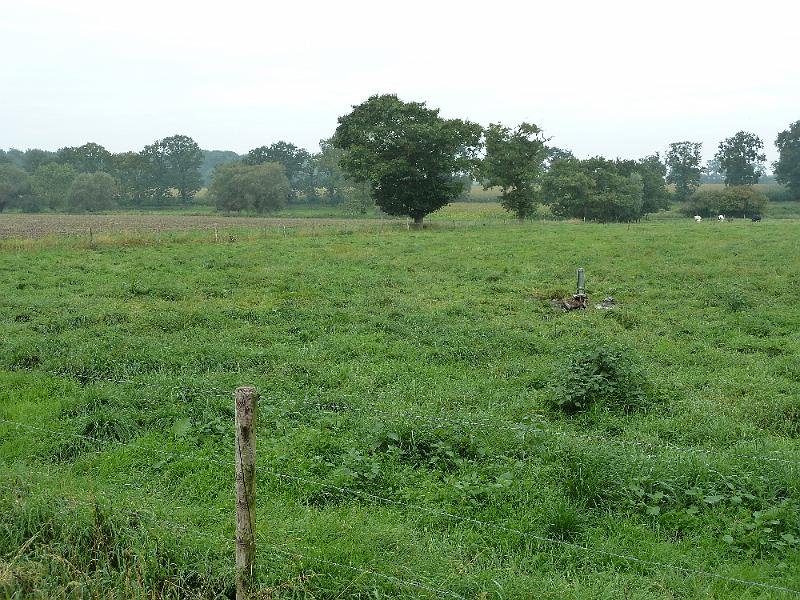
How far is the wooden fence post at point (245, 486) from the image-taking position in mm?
4430

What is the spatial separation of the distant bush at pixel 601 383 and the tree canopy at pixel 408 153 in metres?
41.3

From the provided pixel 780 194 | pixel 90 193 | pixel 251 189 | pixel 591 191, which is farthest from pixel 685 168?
pixel 90 193

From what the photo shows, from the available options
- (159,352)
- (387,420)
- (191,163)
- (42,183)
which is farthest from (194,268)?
(191,163)

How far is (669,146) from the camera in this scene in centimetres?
11156

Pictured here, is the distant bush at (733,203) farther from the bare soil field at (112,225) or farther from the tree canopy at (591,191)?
the bare soil field at (112,225)

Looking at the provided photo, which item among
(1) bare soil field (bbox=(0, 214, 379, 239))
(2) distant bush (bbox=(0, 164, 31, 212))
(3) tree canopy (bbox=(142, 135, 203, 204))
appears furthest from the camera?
(3) tree canopy (bbox=(142, 135, 203, 204))

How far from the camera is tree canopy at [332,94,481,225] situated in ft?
166

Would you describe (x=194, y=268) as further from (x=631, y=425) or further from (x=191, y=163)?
(x=191, y=163)

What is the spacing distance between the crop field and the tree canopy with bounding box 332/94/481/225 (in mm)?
33701

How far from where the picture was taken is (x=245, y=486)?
14.8 feet

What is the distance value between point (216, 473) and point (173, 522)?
1.44 m

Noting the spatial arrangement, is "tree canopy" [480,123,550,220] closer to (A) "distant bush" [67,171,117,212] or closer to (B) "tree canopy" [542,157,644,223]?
(B) "tree canopy" [542,157,644,223]

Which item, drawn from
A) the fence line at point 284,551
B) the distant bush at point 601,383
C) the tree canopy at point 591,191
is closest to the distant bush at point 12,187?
the tree canopy at point 591,191

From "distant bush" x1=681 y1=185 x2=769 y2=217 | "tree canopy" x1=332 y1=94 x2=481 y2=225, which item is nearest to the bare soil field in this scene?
"tree canopy" x1=332 y1=94 x2=481 y2=225
